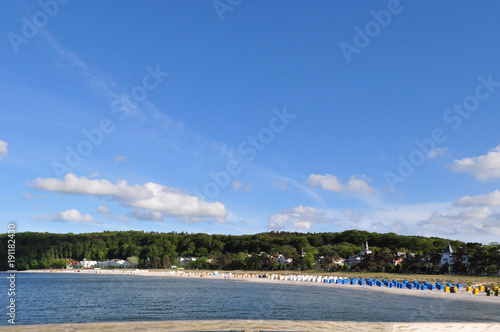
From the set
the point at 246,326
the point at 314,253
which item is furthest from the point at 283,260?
the point at 246,326

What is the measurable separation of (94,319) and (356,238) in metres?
162

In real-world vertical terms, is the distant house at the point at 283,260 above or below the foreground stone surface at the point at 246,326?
below

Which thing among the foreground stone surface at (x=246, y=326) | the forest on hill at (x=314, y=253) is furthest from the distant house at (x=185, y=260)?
the foreground stone surface at (x=246, y=326)

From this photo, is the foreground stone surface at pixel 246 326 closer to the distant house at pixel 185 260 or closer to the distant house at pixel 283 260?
the distant house at pixel 283 260

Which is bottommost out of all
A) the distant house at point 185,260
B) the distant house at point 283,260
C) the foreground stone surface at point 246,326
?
the distant house at point 185,260

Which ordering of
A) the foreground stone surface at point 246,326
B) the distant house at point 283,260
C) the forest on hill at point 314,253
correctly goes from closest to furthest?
the foreground stone surface at point 246,326 < the forest on hill at point 314,253 < the distant house at point 283,260

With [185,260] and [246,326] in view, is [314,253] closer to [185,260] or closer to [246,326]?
[185,260]

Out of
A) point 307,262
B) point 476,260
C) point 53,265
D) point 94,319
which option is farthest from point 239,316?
point 53,265

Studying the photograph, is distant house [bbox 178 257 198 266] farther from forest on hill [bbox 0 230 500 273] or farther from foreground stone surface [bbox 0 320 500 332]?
foreground stone surface [bbox 0 320 500 332]

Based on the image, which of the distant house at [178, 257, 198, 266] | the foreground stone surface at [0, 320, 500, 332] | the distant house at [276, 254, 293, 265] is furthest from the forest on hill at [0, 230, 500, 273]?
the foreground stone surface at [0, 320, 500, 332]

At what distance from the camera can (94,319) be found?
32.3 m

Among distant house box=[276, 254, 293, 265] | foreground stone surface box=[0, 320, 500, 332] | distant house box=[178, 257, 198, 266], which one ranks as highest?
foreground stone surface box=[0, 320, 500, 332]

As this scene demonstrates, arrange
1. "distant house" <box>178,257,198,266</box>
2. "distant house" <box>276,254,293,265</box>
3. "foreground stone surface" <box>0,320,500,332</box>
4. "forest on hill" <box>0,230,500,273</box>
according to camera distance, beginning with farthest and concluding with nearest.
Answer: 1. "distant house" <box>178,257,198,266</box>
2. "distant house" <box>276,254,293,265</box>
3. "forest on hill" <box>0,230,500,273</box>
4. "foreground stone surface" <box>0,320,500,332</box>

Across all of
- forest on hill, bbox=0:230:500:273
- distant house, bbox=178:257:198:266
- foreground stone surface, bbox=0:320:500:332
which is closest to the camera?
foreground stone surface, bbox=0:320:500:332
